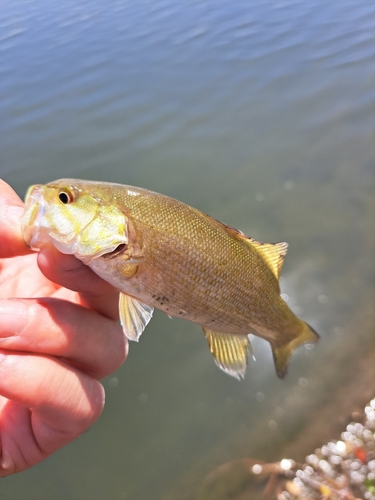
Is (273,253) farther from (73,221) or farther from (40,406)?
(40,406)

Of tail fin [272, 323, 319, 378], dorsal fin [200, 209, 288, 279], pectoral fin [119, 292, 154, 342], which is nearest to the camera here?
pectoral fin [119, 292, 154, 342]

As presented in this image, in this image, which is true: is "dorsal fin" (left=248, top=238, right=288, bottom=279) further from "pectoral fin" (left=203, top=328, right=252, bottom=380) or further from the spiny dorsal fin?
"pectoral fin" (left=203, top=328, right=252, bottom=380)

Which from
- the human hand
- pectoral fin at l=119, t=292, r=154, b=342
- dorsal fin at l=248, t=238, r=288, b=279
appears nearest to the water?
the human hand

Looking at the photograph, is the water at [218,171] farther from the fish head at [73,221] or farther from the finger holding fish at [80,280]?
the fish head at [73,221]

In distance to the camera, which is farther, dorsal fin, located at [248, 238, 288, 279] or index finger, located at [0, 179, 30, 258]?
dorsal fin, located at [248, 238, 288, 279]

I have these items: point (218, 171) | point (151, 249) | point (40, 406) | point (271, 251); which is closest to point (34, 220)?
point (151, 249)

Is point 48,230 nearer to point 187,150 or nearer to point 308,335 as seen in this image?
point 308,335
